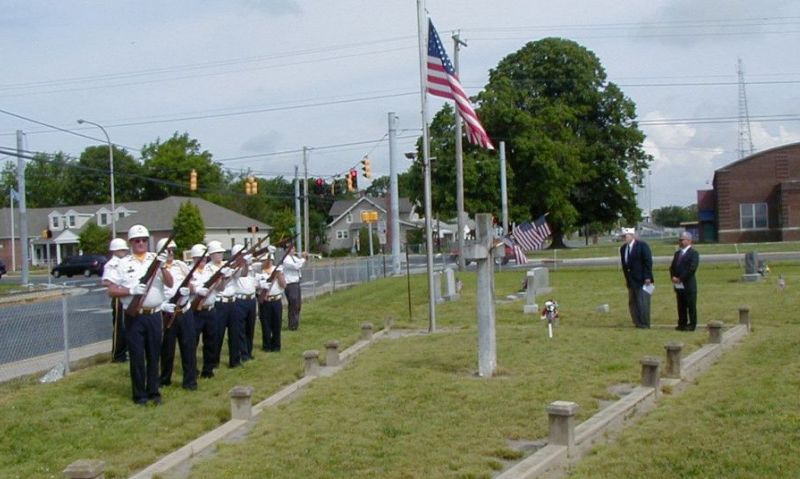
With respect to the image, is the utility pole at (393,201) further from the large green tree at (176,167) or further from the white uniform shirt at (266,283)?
the large green tree at (176,167)

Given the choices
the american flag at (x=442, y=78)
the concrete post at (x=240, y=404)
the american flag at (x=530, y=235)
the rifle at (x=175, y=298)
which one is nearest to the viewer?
the concrete post at (x=240, y=404)

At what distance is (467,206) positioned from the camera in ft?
186

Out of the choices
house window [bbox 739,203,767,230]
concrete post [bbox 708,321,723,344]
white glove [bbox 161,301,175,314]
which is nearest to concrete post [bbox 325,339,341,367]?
white glove [bbox 161,301,175,314]

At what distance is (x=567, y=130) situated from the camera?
59.9 meters

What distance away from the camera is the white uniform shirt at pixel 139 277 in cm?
1052

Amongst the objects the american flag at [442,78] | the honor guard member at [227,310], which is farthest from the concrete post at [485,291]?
the honor guard member at [227,310]

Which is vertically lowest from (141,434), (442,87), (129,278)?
(141,434)

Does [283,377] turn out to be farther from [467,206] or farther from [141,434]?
[467,206]

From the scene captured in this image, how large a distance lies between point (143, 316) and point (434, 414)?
12.3ft

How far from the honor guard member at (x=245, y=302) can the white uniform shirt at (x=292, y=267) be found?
3120 mm

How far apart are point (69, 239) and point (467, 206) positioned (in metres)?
39.9

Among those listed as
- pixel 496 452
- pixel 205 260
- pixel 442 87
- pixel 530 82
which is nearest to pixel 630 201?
pixel 530 82

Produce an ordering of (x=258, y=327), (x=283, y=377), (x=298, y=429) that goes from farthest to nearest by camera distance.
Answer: (x=258, y=327) < (x=283, y=377) < (x=298, y=429)

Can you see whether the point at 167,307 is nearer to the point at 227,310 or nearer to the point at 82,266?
the point at 227,310
